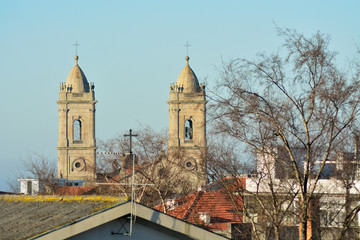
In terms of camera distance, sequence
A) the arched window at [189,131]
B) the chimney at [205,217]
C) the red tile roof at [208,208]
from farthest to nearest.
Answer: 1. the arched window at [189,131]
2. the red tile roof at [208,208]
3. the chimney at [205,217]

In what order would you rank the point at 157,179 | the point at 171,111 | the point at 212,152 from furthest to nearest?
the point at 171,111, the point at 157,179, the point at 212,152

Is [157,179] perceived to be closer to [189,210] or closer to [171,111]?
[189,210]

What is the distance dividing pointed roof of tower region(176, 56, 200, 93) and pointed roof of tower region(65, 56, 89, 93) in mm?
13000

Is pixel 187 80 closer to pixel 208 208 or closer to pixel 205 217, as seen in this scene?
pixel 208 208

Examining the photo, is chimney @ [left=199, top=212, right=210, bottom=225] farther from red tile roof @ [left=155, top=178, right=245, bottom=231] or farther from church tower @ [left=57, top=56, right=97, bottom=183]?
church tower @ [left=57, top=56, right=97, bottom=183]

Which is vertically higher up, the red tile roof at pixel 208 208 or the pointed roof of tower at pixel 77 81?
the pointed roof of tower at pixel 77 81

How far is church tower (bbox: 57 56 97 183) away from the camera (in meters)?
131

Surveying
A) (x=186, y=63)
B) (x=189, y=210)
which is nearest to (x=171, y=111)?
(x=186, y=63)

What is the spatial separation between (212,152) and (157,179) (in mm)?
11695

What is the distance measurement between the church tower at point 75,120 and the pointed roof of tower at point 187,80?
1203 centimetres

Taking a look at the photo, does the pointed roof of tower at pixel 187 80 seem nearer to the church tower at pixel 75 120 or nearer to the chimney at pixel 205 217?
the church tower at pixel 75 120

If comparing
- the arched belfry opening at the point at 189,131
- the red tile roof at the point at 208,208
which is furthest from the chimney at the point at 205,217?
the arched belfry opening at the point at 189,131

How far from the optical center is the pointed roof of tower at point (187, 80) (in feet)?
441

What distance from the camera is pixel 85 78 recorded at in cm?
13850
